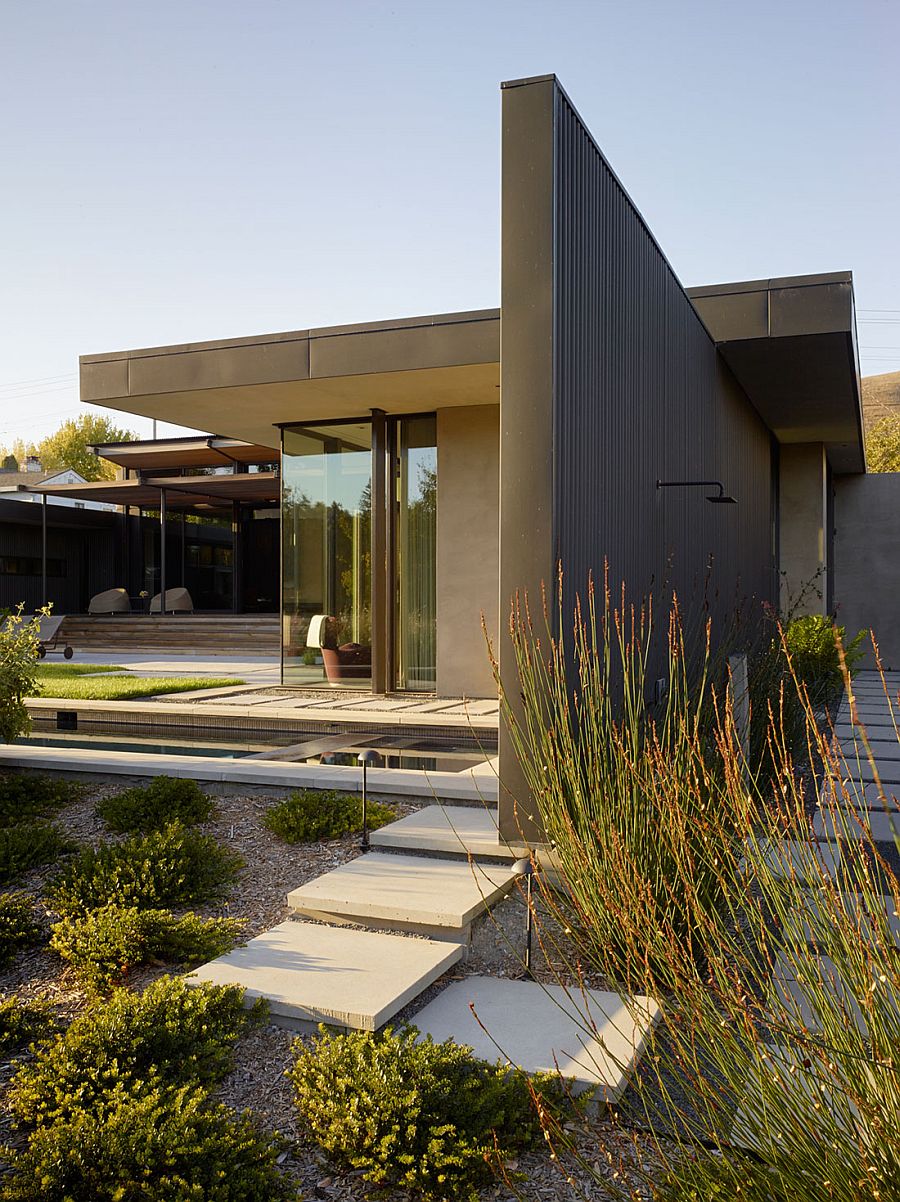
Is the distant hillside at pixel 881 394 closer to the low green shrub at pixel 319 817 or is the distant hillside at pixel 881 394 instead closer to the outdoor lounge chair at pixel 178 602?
the outdoor lounge chair at pixel 178 602

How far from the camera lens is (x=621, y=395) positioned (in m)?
4.63

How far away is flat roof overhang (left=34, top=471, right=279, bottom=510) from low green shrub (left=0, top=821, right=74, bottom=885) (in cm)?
1320

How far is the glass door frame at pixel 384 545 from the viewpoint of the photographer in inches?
372

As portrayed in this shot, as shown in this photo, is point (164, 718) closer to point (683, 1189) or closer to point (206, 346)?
point (206, 346)

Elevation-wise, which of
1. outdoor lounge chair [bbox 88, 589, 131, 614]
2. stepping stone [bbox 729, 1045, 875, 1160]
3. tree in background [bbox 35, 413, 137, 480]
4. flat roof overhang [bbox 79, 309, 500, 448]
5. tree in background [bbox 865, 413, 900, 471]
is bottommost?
stepping stone [bbox 729, 1045, 875, 1160]

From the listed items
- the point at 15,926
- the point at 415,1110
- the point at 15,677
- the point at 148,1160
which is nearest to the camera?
the point at 148,1160

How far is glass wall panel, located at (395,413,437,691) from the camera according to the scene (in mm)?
9422

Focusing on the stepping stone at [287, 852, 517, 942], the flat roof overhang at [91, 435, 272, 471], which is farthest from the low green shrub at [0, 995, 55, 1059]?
the flat roof overhang at [91, 435, 272, 471]

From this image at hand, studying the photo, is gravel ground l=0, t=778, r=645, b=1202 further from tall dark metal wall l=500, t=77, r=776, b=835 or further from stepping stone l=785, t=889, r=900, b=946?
tall dark metal wall l=500, t=77, r=776, b=835

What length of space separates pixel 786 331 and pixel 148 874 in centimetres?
556

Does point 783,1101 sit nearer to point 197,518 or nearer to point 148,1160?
point 148,1160

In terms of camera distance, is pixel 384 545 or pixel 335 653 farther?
pixel 335 653

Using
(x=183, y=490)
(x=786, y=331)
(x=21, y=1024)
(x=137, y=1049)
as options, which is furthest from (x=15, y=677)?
(x=183, y=490)

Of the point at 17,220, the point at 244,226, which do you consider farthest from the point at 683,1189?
the point at 17,220
